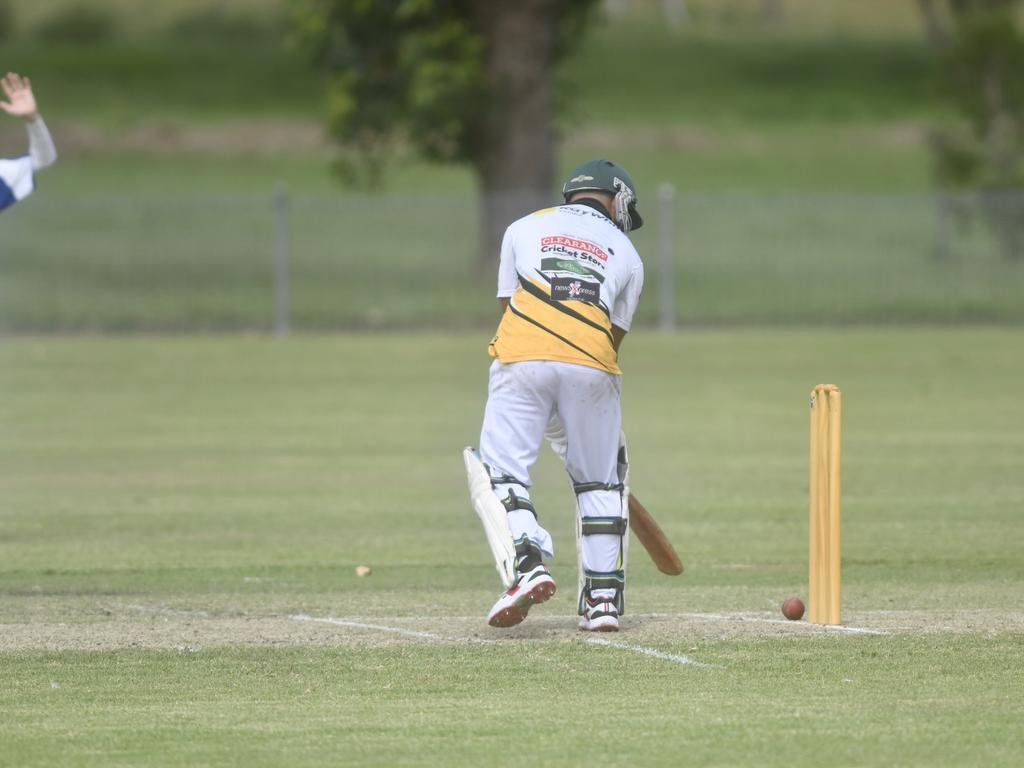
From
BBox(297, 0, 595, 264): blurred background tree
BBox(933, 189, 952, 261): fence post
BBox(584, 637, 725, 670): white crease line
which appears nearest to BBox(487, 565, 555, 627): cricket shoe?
BBox(584, 637, 725, 670): white crease line

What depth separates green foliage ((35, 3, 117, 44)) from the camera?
242 feet

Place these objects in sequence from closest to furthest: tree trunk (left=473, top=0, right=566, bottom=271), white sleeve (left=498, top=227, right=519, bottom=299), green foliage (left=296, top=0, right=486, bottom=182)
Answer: white sleeve (left=498, top=227, right=519, bottom=299)
green foliage (left=296, top=0, right=486, bottom=182)
tree trunk (left=473, top=0, right=566, bottom=271)

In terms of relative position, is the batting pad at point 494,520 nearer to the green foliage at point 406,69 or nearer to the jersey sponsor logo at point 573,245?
the jersey sponsor logo at point 573,245

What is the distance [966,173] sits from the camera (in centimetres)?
3544

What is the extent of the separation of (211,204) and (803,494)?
59.0 ft

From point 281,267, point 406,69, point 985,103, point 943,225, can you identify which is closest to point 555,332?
point 281,267

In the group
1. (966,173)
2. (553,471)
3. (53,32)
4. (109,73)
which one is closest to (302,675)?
(553,471)

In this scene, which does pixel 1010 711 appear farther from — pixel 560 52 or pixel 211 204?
pixel 560 52

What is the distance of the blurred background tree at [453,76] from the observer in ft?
100

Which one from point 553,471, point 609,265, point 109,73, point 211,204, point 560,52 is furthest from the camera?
point 109,73

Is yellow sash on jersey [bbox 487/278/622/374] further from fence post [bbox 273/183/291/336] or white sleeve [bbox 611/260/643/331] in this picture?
fence post [bbox 273/183/291/336]

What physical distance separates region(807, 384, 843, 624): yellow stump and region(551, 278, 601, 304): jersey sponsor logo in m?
1.09

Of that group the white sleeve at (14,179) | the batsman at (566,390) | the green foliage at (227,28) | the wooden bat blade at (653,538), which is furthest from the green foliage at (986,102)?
the green foliage at (227,28)

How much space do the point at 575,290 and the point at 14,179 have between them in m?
2.96
